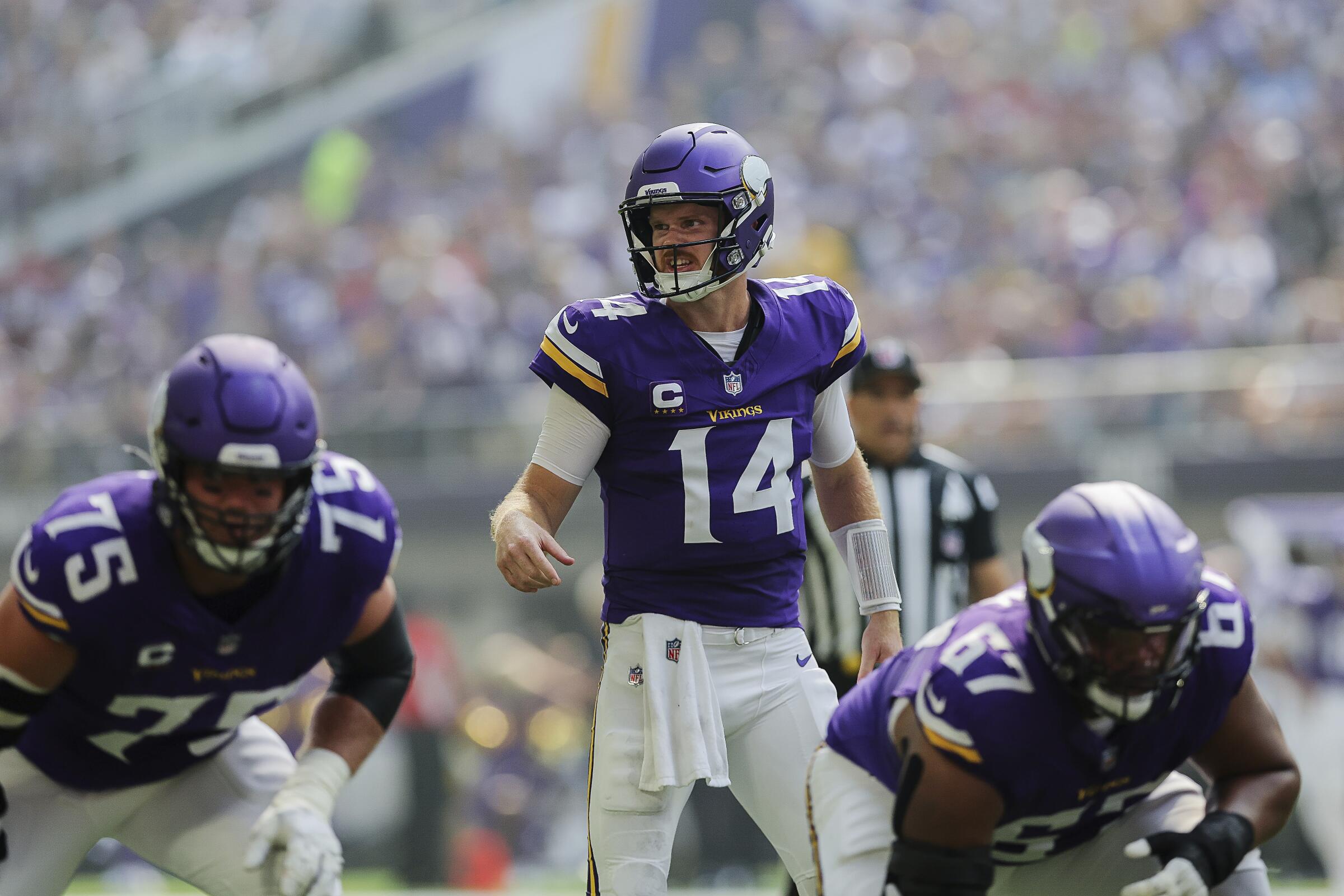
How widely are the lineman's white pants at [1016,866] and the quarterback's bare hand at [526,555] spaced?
2.15 ft

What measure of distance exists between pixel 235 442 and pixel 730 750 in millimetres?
1313

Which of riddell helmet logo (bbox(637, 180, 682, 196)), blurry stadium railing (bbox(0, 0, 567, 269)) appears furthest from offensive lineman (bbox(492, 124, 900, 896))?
blurry stadium railing (bbox(0, 0, 567, 269))

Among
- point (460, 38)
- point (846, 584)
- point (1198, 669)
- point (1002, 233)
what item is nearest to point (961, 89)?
point (1002, 233)

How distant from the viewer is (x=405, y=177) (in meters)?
14.6

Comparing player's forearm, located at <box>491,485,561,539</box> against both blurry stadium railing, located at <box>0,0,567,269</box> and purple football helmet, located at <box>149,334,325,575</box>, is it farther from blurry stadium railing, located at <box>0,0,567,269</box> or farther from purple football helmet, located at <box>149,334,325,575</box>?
blurry stadium railing, located at <box>0,0,567,269</box>

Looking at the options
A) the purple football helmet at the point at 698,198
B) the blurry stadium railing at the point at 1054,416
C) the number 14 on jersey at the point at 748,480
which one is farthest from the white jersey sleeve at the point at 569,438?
the blurry stadium railing at the point at 1054,416

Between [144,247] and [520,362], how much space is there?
4825mm

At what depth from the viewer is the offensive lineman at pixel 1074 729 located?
2.57 meters

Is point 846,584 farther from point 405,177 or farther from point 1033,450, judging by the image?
point 405,177

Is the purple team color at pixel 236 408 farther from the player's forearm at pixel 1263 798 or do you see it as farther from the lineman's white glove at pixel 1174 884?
the player's forearm at pixel 1263 798

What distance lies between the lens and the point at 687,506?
3441mm

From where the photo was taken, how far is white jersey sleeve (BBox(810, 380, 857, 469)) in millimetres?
3707

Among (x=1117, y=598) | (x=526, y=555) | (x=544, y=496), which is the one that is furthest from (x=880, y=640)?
(x=1117, y=598)

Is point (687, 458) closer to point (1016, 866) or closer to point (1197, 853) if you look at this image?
point (1016, 866)
